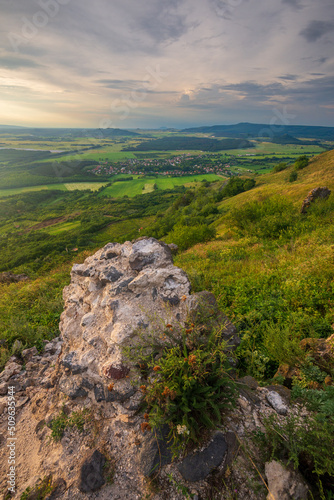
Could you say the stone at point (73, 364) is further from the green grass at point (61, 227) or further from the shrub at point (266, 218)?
the green grass at point (61, 227)

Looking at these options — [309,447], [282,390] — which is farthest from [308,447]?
[282,390]

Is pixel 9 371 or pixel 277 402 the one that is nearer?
pixel 277 402

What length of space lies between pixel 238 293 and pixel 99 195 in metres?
109

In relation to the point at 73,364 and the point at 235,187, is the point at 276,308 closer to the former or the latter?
the point at 73,364

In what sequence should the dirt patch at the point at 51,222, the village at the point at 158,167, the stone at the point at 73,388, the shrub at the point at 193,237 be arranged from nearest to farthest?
the stone at the point at 73,388 → the shrub at the point at 193,237 → the dirt patch at the point at 51,222 → the village at the point at 158,167

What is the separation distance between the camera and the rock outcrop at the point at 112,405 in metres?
2.72

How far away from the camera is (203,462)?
2.62m

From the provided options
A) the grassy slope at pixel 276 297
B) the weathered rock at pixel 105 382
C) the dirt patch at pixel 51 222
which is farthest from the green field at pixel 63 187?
the weathered rock at pixel 105 382

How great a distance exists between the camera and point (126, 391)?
3.39m

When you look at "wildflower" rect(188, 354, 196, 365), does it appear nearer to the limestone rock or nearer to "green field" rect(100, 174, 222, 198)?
the limestone rock

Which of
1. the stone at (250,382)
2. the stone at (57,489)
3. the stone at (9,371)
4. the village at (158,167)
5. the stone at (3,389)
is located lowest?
the village at (158,167)

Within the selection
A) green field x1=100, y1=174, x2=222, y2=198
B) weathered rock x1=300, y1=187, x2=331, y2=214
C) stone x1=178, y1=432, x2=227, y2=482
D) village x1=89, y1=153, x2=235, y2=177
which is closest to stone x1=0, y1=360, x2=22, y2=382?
stone x1=178, y1=432, x2=227, y2=482

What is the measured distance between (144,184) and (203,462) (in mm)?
122429

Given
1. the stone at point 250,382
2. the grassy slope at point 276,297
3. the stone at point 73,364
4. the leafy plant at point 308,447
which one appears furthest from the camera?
the grassy slope at point 276,297
